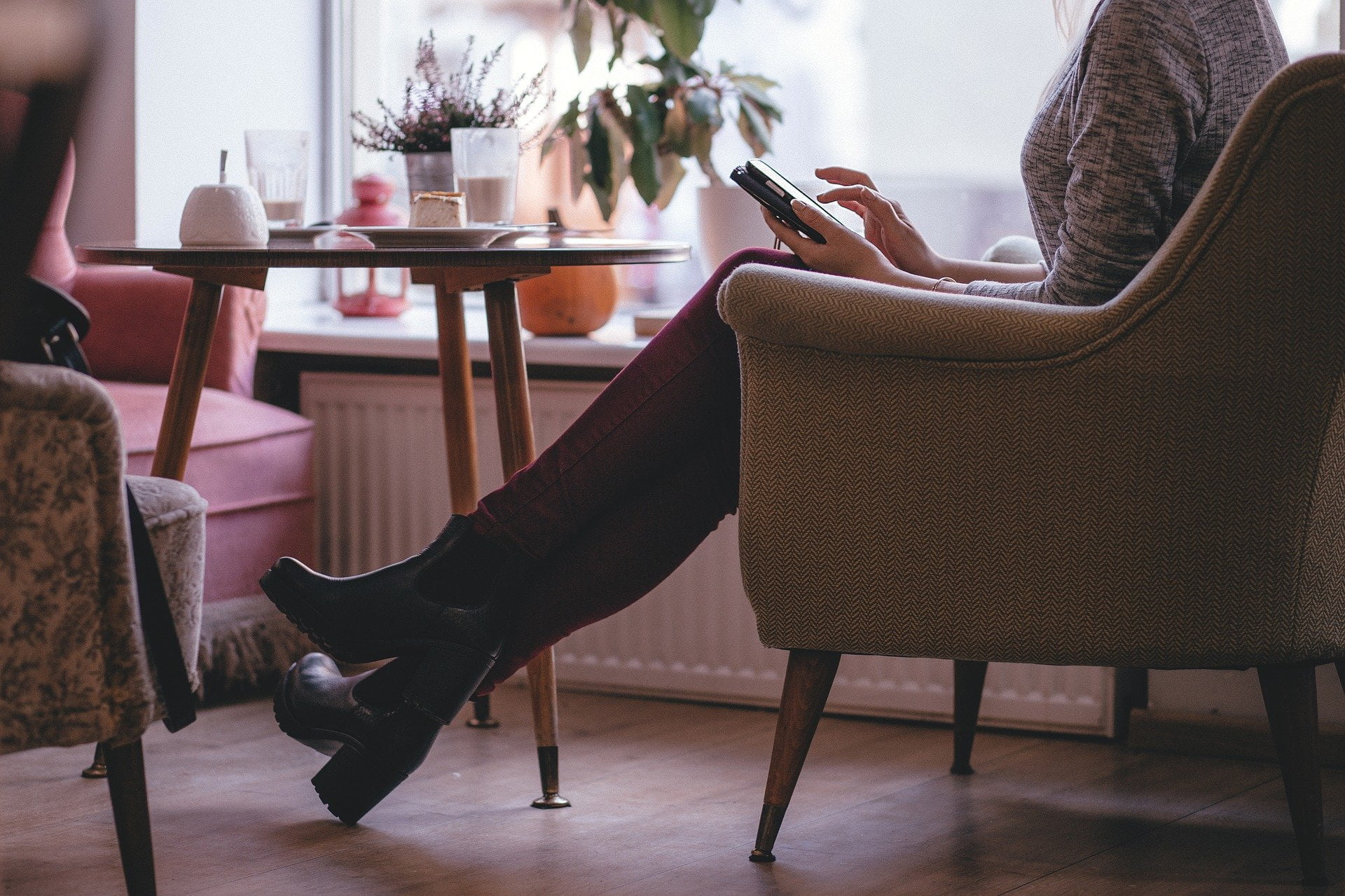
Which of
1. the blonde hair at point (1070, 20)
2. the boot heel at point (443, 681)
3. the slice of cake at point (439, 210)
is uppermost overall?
the blonde hair at point (1070, 20)

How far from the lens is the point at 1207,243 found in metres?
1.31

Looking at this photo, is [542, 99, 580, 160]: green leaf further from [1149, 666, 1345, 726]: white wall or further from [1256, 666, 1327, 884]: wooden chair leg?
[1256, 666, 1327, 884]: wooden chair leg

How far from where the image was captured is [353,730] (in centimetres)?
154

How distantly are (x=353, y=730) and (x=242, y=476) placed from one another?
789mm

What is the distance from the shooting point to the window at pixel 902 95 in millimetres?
2410

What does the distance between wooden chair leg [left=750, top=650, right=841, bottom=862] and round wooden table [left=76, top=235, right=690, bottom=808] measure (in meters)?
0.33

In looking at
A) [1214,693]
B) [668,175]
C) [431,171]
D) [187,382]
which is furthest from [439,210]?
[1214,693]

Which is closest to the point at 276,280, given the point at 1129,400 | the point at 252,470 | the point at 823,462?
the point at 252,470

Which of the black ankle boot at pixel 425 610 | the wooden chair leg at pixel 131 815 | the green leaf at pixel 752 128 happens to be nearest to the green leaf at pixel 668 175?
the green leaf at pixel 752 128

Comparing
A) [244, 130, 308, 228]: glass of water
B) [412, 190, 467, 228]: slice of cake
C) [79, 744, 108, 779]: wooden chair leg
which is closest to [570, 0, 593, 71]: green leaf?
[244, 130, 308, 228]: glass of water

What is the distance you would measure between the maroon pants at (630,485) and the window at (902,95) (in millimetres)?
943

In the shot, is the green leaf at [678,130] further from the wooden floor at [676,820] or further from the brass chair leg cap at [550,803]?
the brass chair leg cap at [550,803]

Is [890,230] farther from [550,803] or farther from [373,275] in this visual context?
[373,275]

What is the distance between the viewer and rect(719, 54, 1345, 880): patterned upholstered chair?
4.30ft
